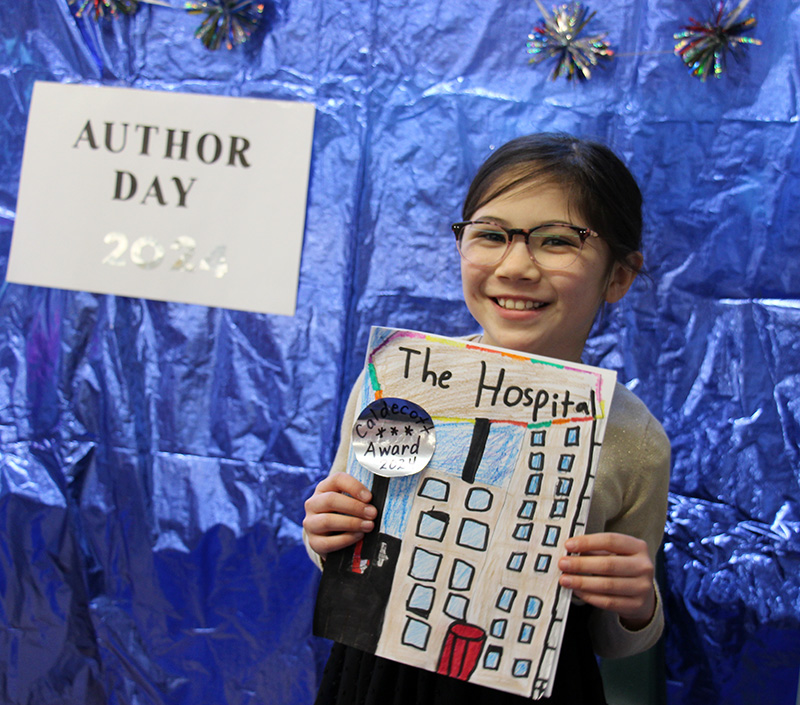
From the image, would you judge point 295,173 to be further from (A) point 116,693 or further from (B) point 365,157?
(A) point 116,693

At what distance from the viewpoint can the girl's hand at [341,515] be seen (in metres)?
0.60

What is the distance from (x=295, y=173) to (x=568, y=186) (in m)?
0.68

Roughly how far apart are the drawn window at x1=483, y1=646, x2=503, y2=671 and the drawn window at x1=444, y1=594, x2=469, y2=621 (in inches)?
1.6

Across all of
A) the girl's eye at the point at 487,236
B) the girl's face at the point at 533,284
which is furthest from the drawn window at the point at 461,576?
the girl's eye at the point at 487,236

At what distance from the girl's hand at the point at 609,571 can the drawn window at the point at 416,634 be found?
137mm

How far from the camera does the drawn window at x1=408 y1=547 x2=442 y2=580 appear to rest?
1.97 feet

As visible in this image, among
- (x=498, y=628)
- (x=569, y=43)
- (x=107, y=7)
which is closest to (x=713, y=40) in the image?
(x=569, y=43)

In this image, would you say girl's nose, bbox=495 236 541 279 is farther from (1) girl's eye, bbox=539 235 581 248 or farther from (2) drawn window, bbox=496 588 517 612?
(2) drawn window, bbox=496 588 517 612

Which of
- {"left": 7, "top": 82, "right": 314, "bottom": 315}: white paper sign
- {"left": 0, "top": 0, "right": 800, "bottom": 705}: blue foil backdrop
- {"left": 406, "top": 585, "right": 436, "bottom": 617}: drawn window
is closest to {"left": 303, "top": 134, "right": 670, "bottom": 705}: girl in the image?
{"left": 406, "top": 585, "right": 436, "bottom": 617}: drawn window

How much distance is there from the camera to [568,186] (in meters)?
0.70

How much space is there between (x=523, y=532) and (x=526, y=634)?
0.09 m

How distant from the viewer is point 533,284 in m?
0.68

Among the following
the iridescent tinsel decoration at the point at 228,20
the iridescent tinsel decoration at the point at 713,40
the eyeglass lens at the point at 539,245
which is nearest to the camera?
the eyeglass lens at the point at 539,245

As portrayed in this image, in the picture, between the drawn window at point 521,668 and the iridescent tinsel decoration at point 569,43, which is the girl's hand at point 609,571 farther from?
the iridescent tinsel decoration at point 569,43
